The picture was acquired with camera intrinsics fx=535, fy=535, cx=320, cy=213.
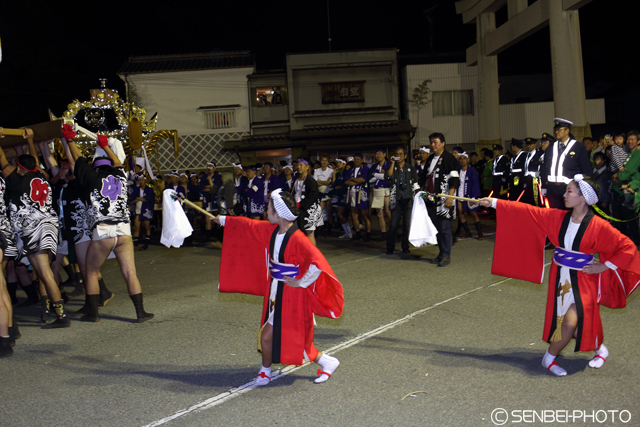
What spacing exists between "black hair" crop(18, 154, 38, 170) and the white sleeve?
12.9 ft

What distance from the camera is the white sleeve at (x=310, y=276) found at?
4012mm

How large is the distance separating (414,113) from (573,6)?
40.3 ft

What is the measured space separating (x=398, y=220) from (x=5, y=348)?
6.84 metres

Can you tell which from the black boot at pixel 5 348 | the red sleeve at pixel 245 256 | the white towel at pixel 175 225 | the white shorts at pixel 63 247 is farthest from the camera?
the white shorts at pixel 63 247

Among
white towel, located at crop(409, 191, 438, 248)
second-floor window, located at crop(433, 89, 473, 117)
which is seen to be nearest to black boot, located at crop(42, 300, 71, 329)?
white towel, located at crop(409, 191, 438, 248)

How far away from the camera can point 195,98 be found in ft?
88.1

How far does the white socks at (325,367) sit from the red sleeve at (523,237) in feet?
5.78

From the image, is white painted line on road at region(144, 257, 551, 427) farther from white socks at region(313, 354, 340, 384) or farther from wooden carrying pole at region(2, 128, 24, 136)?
wooden carrying pole at region(2, 128, 24, 136)

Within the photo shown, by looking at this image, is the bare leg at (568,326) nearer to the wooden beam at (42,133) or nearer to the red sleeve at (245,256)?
the red sleeve at (245,256)

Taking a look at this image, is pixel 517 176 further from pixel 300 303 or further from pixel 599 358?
pixel 300 303

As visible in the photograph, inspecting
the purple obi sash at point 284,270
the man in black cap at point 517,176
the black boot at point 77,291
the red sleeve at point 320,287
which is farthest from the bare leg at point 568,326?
the black boot at point 77,291

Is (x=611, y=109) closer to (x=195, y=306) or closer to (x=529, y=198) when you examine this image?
(x=529, y=198)

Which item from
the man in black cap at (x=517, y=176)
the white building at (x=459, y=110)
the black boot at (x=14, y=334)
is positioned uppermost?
the white building at (x=459, y=110)

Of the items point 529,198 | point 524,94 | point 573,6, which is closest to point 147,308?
point 529,198
